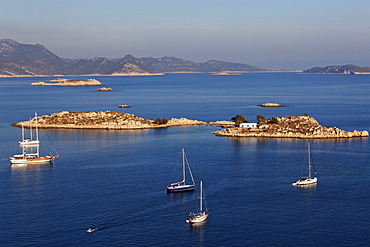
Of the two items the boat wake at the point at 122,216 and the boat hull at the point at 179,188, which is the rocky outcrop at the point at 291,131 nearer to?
the boat hull at the point at 179,188

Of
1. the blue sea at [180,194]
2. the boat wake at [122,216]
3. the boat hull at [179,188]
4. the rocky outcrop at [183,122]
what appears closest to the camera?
the blue sea at [180,194]

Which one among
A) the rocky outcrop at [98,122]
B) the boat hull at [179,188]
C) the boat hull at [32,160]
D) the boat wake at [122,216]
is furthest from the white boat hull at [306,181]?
the rocky outcrop at [98,122]

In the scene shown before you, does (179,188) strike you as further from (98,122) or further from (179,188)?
(98,122)

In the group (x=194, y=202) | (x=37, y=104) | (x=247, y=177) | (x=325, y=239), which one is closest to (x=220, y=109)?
(x=37, y=104)

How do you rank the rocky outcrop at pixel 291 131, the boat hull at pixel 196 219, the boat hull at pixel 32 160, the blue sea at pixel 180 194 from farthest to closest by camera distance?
the rocky outcrop at pixel 291 131 < the boat hull at pixel 32 160 < the boat hull at pixel 196 219 < the blue sea at pixel 180 194

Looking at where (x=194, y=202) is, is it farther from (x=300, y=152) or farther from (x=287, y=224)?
(x=300, y=152)

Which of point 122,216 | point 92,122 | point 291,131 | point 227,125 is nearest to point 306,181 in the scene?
point 122,216

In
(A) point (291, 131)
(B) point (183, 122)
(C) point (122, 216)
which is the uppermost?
(B) point (183, 122)
